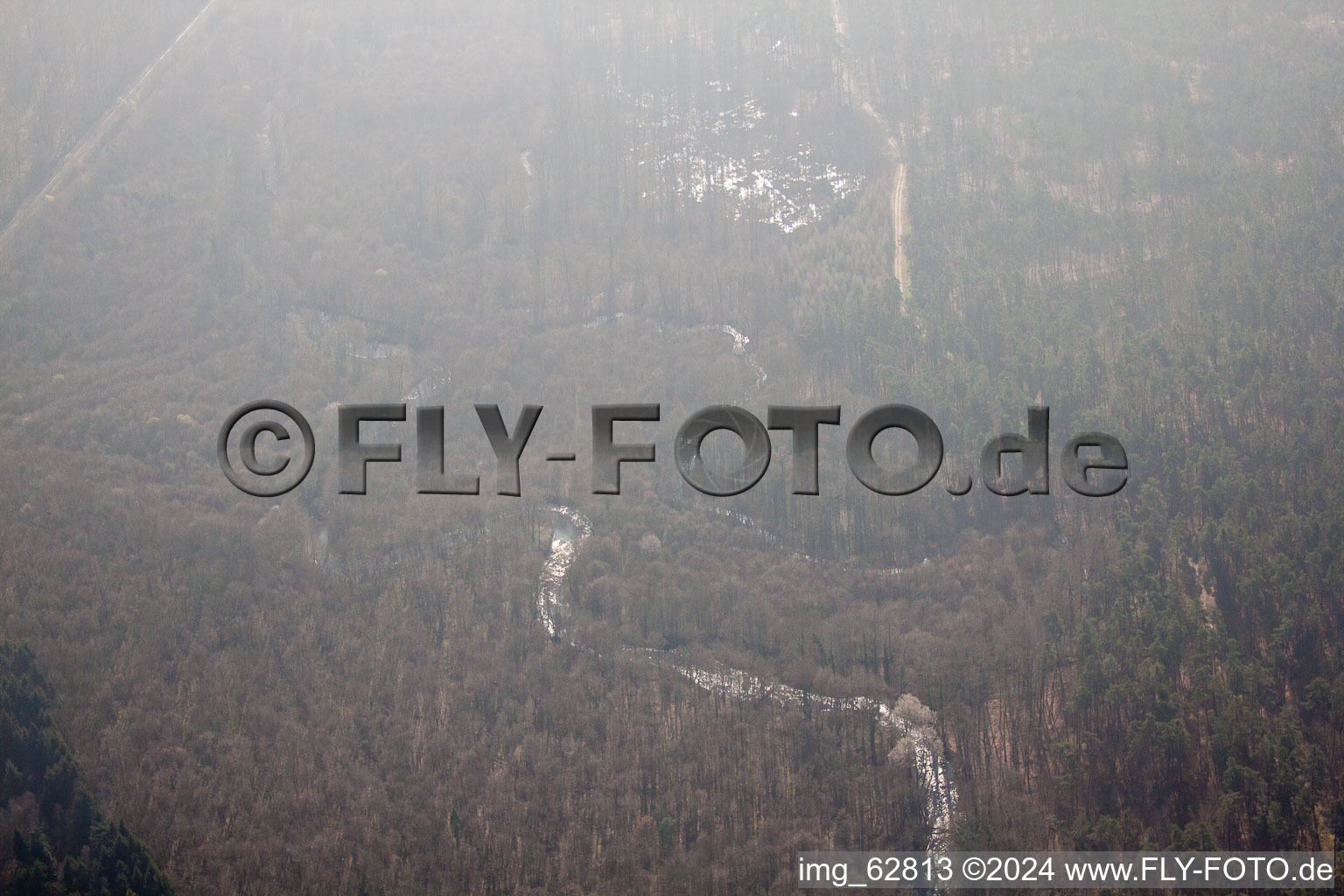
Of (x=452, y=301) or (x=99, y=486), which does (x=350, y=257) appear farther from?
(x=99, y=486)

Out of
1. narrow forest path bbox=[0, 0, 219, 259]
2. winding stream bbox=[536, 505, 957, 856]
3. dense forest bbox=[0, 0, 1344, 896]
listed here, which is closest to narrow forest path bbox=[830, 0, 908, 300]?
dense forest bbox=[0, 0, 1344, 896]

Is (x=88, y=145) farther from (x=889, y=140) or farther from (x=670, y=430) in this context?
(x=889, y=140)

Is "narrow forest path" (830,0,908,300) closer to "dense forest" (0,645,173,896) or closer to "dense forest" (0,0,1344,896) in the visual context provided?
"dense forest" (0,0,1344,896)

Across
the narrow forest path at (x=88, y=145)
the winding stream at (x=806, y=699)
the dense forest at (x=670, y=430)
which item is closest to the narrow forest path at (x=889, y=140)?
the dense forest at (x=670, y=430)

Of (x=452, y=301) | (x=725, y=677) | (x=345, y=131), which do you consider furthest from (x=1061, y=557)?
(x=345, y=131)

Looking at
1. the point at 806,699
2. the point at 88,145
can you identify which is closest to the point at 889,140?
the point at 806,699
